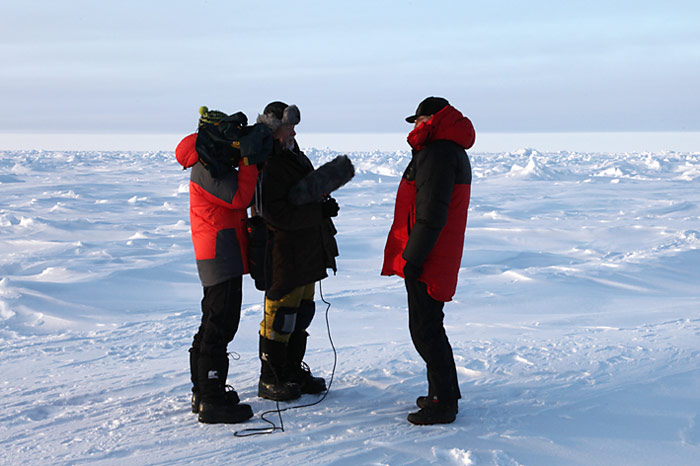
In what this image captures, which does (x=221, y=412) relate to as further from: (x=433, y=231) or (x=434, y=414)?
(x=433, y=231)

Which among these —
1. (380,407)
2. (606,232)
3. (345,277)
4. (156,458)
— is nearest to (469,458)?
(380,407)

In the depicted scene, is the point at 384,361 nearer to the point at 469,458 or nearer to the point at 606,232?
the point at 469,458

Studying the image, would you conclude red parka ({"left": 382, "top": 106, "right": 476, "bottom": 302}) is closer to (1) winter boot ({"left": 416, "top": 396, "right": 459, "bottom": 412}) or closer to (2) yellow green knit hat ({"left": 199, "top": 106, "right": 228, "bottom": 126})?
(1) winter boot ({"left": 416, "top": 396, "right": 459, "bottom": 412})

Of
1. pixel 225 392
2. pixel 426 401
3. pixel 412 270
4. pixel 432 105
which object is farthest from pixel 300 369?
pixel 432 105

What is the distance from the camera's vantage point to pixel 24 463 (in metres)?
2.19

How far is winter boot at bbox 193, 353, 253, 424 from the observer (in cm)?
252

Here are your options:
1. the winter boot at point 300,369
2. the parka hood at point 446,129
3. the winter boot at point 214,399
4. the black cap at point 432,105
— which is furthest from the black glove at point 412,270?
the winter boot at point 214,399

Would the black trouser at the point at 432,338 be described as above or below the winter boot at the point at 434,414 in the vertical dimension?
above

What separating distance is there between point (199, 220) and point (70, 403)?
1.15 metres

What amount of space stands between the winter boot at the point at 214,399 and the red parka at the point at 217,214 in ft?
1.13

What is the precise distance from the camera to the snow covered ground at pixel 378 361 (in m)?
2.28

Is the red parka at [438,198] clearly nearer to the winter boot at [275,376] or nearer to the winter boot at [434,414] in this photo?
the winter boot at [434,414]

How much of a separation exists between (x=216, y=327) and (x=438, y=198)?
106cm

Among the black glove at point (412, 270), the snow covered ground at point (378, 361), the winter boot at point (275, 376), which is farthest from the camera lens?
the winter boot at point (275, 376)
